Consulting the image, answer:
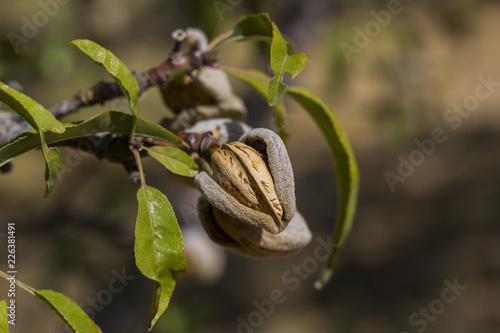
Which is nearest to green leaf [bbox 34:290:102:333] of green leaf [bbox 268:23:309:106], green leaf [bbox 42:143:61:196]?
green leaf [bbox 42:143:61:196]

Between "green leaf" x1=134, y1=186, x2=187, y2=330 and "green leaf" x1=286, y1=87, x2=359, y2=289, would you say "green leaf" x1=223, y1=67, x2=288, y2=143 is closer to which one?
"green leaf" x1=286, y1=87, x2=359, y2=289

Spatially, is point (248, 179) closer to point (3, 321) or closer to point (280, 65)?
point (280, 65)

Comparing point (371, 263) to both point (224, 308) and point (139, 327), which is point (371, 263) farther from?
point (139, 327)

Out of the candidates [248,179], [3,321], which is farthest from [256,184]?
[3,321]

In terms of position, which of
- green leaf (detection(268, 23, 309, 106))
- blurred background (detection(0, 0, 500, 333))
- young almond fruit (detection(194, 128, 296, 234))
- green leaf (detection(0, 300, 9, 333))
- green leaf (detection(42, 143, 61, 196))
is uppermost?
green leaf (detection(268, 23, 309, 106))

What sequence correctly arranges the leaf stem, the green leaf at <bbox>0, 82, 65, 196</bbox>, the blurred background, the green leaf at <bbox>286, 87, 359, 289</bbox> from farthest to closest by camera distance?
the blurred background < the green leaf at <bbox>286, 87, 359, 289</bbox> < the leaf stem < the green leaf at <bbox>0, 82, 65, 196</bbox>

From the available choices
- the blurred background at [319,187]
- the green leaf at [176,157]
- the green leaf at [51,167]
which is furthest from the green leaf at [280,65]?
the blurred background at [319,187]

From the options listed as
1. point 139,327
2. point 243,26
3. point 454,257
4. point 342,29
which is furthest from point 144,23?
point 243,26
